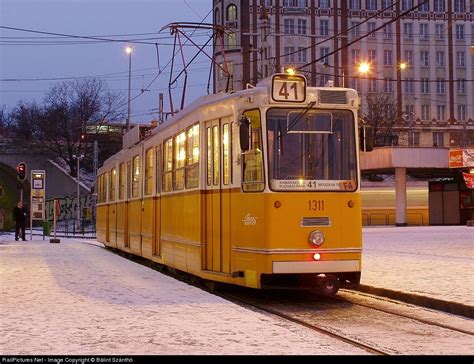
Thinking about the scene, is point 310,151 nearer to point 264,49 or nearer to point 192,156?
point 192,156

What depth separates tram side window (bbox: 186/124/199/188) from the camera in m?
13.3

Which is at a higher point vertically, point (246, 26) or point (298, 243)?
point (246, 26)

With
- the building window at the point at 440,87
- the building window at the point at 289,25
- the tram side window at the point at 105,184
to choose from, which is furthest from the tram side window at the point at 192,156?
the building window at the point at 440,87

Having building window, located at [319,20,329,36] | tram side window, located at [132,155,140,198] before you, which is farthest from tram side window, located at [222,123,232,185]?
building window, located at [319,20,329,36]

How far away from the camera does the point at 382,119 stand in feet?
227

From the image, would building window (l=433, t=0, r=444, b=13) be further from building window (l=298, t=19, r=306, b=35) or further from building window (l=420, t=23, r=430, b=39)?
building window (l=298, t=19, r=306, b=35)

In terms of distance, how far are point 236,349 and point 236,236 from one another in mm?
4593

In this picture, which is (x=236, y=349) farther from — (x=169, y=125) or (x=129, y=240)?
(x=129, y=240)

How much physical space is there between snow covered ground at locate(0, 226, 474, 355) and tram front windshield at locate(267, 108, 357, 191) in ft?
7.23

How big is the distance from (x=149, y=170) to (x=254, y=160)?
22.2 ft

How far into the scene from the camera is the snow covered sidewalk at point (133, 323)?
7.37 meters

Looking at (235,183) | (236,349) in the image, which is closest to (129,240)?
(235,183)

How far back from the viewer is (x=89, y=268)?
16891 millimetres

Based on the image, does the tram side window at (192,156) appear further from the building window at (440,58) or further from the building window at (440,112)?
the building window at (440,58)
